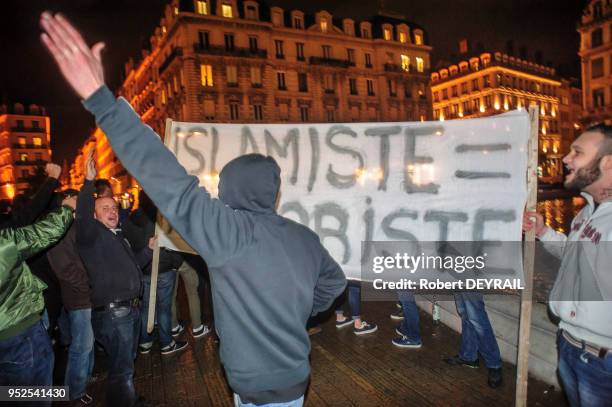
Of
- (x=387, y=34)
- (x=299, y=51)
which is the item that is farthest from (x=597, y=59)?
(x=299, y=51)

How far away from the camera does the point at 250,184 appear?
1794mm

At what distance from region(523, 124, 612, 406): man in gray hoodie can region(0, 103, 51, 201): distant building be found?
84200 mm

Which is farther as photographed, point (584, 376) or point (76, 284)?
point (76, 284)

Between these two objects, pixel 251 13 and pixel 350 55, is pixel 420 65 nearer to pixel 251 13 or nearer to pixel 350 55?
pixel 350 55

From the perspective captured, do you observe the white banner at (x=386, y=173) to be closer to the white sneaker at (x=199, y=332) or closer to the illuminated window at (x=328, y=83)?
the white sneaker at (x=199, y=332)

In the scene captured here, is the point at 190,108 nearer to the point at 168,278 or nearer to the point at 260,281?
the point at 168,278

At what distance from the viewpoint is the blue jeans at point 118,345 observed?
3.35m

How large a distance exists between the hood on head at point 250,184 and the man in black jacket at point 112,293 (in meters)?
1.98

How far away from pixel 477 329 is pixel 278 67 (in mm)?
39741

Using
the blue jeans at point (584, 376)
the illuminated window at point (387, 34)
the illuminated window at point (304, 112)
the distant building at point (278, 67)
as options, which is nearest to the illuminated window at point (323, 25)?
the distant building at point (278, 67)

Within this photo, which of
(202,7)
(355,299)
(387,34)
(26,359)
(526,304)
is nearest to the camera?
(26,359)

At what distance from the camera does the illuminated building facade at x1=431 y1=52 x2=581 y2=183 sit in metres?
62.1

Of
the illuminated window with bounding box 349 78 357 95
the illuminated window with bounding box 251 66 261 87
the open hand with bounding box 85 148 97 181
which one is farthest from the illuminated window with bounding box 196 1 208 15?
the open hand with bounding box 85 148 97 181

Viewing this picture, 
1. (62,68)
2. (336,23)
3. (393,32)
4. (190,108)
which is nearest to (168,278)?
(62,68)
